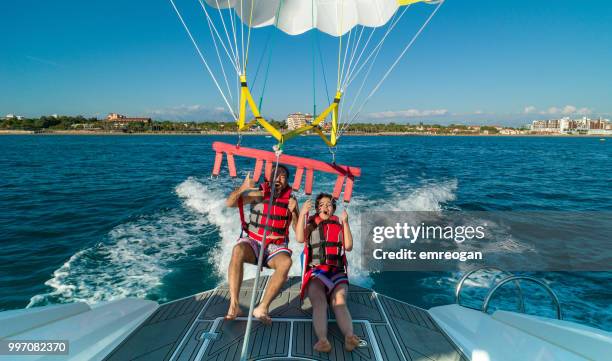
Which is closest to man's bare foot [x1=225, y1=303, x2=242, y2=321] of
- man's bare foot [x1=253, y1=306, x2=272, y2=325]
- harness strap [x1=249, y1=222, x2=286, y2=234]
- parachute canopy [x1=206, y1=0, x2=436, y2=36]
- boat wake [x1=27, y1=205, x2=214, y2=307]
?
man's bare foot [x1=253, y1=306, x2=272, y2=325]

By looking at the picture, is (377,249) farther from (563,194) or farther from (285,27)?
(563,194)

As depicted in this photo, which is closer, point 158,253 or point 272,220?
point 272,220

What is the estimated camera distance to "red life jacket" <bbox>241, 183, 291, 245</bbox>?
3.93 m

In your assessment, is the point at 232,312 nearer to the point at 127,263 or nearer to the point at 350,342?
the point at 350,342

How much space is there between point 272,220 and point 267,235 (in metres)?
0.18

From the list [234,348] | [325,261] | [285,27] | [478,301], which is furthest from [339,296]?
[285,27]

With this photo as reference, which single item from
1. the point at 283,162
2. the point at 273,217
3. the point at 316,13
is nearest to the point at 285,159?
the point at 283,162

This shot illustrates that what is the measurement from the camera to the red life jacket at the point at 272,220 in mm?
3926

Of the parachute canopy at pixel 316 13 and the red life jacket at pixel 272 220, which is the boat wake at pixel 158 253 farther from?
the parachute canopy at pixel 316 13

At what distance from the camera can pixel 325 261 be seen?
369cm

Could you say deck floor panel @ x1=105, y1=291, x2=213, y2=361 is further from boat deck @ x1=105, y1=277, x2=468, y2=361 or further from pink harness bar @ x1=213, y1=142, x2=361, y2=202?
Result: pink harness bar @ x1=213, y1=142, x2=361, y2=202

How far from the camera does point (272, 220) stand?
12.9 ft

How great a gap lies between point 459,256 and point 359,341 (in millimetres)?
5869

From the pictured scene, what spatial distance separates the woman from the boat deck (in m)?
0.29
